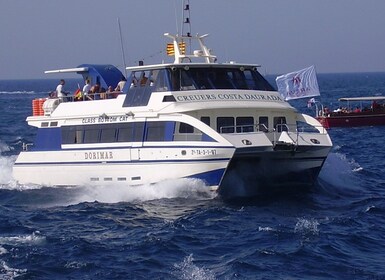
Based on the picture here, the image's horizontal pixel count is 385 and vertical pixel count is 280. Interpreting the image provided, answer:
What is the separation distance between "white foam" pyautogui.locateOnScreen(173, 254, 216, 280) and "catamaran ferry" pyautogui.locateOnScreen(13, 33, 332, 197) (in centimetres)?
657

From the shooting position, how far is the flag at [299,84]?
5168 centimetres

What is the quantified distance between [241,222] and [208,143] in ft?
10.3

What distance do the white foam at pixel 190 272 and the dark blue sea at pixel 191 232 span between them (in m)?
0.02

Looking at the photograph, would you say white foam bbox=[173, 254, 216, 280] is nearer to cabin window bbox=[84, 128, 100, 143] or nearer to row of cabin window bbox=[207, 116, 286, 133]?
row of cabin window bbox=[207, 116, 286, 133]

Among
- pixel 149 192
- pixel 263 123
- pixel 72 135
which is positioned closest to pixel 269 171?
pixel 263 123

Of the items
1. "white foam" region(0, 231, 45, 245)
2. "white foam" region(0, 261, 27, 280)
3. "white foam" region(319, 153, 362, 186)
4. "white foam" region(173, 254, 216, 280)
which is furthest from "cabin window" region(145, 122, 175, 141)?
"white foam" region(0, 261, 27, 280)

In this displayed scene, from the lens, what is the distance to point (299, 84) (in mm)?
51844

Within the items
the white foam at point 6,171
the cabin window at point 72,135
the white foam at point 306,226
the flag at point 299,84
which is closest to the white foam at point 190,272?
the white foam at point 306,226

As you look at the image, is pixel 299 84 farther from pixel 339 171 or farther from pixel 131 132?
pixel 131 132

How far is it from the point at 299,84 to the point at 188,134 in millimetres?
28980

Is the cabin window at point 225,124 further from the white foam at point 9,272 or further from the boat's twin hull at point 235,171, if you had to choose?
the white foam at point 9,272

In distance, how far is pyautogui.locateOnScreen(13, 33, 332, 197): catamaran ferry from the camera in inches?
923

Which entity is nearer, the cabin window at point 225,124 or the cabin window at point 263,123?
the cabin window at point 225,124

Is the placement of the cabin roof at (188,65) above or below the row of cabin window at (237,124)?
above
